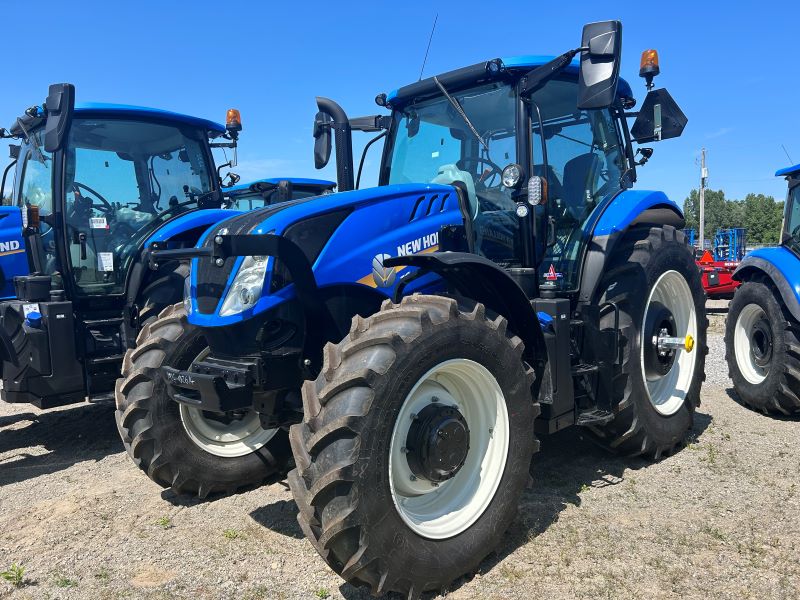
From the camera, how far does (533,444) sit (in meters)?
3.36

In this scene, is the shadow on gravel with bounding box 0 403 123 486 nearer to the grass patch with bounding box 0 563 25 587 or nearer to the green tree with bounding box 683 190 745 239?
the grass patch with bounding box 0 563 25 587

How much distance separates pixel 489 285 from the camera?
138 inches

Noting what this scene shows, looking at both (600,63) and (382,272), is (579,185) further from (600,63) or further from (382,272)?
(382,272)

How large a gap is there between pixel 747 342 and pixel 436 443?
4643 mm

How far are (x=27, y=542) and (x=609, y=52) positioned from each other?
13.3 ft

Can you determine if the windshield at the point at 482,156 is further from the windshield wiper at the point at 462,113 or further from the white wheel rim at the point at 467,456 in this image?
the white wheel rim at the point at 467,456

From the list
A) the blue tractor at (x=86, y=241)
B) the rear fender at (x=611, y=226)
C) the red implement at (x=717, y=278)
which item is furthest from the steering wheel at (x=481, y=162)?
the red implement at (x=717, y=278)

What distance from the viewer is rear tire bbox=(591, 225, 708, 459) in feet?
14.2

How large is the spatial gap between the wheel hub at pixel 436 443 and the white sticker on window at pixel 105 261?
415 cm

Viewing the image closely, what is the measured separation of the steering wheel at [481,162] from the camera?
4.19 m

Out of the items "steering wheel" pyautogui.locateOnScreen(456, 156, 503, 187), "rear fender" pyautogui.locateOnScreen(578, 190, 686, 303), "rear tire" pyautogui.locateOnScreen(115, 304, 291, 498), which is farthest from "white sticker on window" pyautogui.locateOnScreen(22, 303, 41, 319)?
"rear fender" pyautogui.locateOnScreen(578, 190, 686, 303)

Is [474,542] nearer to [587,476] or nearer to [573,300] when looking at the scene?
[587,476]

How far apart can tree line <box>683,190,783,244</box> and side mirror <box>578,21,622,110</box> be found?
71142mm

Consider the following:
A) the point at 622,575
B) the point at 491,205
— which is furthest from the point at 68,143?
the point at 622,575
